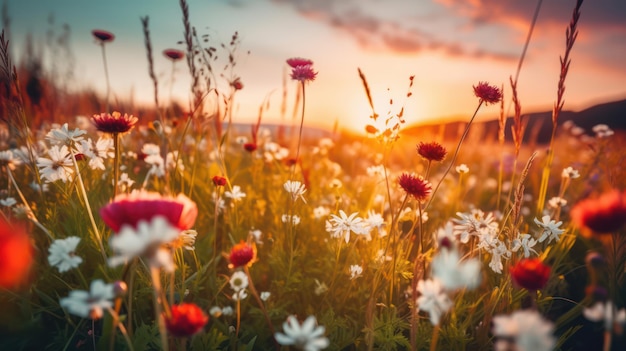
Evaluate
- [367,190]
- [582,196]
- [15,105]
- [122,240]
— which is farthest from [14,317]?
[582,196]

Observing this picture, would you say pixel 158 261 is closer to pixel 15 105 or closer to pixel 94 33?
pixel 15 105

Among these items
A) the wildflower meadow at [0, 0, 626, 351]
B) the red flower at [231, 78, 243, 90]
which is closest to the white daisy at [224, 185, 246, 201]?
the wildflower meadow at [0, 0, 626, 351]

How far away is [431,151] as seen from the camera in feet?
4.78

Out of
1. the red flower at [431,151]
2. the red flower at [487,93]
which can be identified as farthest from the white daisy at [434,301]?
the red flower at [487,93]

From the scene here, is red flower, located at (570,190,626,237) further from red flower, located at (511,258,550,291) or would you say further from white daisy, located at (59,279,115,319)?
white daisy, located at (59,279,115,319)

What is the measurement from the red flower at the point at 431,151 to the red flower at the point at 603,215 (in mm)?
733

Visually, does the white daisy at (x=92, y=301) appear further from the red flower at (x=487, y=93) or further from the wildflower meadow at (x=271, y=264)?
the red flower at (x=487, y=93)

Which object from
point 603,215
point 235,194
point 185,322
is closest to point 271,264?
point 235,194

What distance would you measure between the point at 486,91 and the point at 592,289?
1105 millimetres

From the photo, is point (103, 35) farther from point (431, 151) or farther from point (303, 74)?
point (431, 151)

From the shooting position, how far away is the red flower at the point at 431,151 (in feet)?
4.73

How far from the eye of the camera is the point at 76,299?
706mm

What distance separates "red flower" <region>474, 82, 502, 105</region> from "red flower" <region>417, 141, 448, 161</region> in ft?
1.14

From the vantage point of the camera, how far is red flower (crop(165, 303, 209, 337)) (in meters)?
0.73
